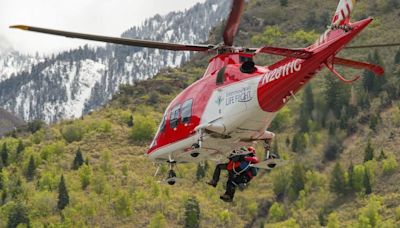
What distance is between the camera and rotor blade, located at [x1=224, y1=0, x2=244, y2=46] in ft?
88.9

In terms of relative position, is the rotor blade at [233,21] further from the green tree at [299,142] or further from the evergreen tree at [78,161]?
the evergreen tree at [78,161]

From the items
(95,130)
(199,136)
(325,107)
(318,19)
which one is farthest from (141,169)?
(199,136)

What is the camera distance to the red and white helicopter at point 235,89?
27.9m

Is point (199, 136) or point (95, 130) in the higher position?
point (199, 136)

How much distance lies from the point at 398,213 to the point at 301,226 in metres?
11.1

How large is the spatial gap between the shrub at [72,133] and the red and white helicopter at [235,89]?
8391cm

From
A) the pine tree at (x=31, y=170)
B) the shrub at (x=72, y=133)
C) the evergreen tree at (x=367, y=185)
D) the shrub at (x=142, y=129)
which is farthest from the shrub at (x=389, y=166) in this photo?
the shrub at (x=72, y=133)

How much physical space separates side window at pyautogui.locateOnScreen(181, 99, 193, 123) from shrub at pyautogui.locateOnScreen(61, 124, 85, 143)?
281 ft

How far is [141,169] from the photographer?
106500 millimetres

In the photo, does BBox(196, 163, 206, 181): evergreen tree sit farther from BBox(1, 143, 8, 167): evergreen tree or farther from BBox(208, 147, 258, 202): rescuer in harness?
BBox(208, 147, 258, 202): rescuer in harness

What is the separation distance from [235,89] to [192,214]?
211ft

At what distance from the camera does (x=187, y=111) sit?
32906 mm

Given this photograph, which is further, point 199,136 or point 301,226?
point 301,226

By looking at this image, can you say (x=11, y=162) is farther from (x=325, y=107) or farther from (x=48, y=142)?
(x=325, y=107)
